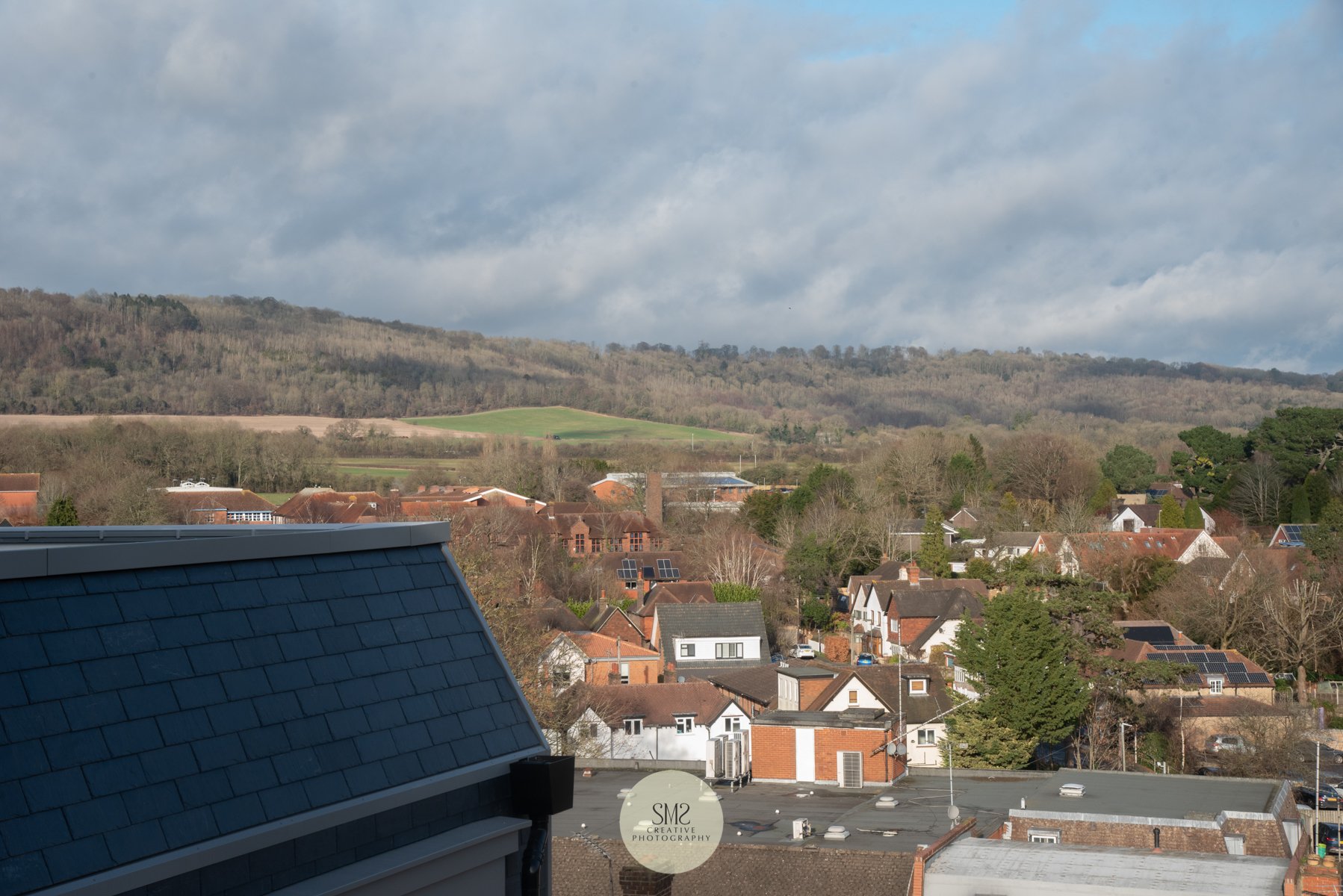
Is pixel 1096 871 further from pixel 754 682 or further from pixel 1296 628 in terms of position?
pixel 1296 628

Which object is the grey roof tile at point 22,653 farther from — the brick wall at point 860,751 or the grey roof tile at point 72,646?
the brick wall at point 860,751

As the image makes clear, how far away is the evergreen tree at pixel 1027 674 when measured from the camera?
31125 millimetres

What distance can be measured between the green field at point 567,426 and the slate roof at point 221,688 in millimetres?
145328

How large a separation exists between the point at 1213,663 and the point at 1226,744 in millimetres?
7089

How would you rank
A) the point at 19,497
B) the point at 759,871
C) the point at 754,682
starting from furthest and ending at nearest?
the point at 19,497, the point at 754,682, the point at 759,871

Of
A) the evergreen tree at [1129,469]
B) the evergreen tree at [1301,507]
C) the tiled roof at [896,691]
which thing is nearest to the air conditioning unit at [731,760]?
the tiled roof at [896,691]

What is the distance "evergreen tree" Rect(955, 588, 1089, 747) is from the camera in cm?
3112

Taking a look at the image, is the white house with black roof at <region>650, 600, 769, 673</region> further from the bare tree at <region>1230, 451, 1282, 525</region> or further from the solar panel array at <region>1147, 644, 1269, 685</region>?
the bare tree at <region>1230, 451, 1282, 525</region>

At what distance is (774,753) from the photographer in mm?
31250

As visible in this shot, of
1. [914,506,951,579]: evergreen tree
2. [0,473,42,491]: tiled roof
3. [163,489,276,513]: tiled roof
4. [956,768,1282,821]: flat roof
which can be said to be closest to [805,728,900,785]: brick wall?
[956,768,1282,821]: flat roof

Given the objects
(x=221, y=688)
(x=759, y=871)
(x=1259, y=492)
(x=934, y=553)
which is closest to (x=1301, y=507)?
(x=1259, y=492)

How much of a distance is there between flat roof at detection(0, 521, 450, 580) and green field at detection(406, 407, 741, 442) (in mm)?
143692

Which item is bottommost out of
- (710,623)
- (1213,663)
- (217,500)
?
(1213,663)

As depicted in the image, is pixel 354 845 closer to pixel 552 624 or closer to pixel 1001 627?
pixel 1001 627
